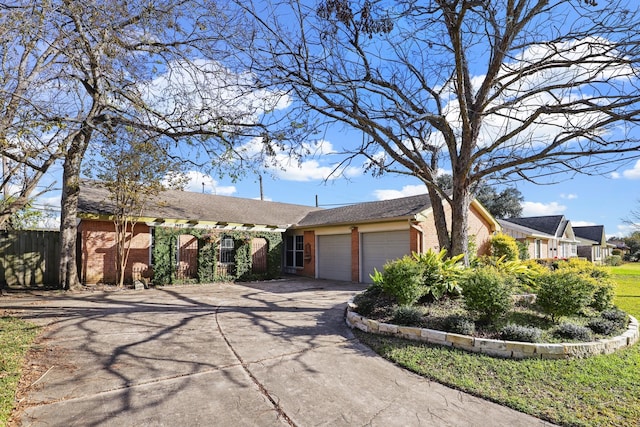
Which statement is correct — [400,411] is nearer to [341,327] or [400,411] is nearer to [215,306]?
[341,327]

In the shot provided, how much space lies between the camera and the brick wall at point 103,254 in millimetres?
12781

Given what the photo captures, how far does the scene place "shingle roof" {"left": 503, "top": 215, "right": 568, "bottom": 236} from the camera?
98.6 feet

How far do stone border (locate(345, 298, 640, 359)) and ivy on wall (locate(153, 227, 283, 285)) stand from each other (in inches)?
420

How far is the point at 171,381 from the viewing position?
14.0 ft

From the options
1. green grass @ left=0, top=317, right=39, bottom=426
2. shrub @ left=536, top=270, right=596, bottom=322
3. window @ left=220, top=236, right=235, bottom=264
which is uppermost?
window @ left=220, top=236, right=235, bottom=264

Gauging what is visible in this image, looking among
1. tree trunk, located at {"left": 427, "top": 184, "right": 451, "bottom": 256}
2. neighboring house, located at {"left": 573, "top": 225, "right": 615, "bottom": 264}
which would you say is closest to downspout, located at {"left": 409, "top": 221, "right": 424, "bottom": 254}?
tree trunk, located at {"left": 427, "top": 184, "right": 451, "bottom": 256}

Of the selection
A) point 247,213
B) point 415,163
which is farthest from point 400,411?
point 247,213

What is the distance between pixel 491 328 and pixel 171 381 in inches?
198

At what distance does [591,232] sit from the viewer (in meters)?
43.9

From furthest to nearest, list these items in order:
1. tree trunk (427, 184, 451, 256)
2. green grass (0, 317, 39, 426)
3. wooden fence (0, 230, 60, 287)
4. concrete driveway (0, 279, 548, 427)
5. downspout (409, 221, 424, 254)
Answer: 1. downspout (409, 221, 424, 254)
2. wooden fence (0, 230, 60, 287)
3. tree trunk (427, 184, 451, 256)
4. green grass (0, 317, 39, 426)
5. concrete driveway (0, 279, 548, 427)

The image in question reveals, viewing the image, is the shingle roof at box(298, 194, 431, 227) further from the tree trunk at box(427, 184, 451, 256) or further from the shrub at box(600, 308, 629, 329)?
the shrub at box(600, 308, 629, 329)

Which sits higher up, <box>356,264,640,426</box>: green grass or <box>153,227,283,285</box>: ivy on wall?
<box>153,227,283,285</box>: ivy on wall

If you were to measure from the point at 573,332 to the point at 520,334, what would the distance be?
1.03 m

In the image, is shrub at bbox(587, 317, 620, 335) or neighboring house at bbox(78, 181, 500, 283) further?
neighboring house at bbox(78, 181, 500, 283)
